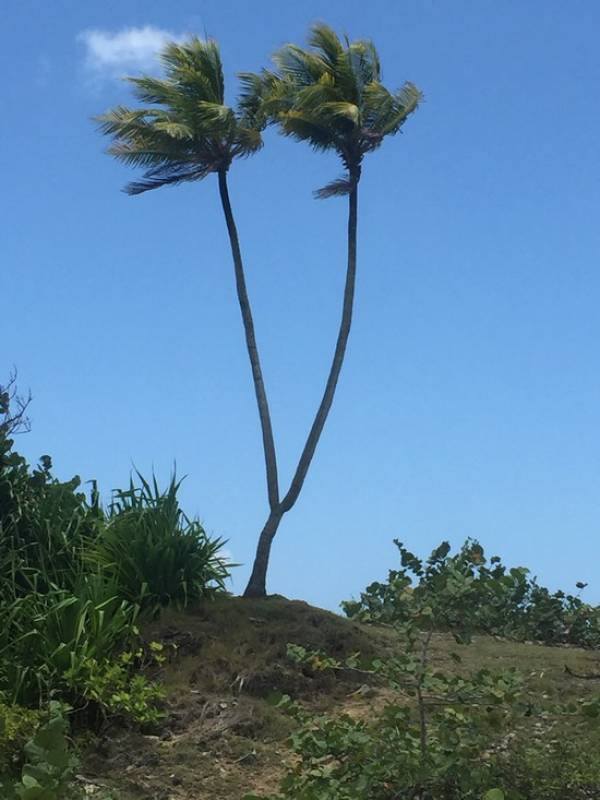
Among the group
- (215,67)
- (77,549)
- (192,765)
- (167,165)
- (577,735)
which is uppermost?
(215,67)

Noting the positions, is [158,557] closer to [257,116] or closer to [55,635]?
[55,635]

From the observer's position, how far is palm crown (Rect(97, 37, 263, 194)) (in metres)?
15.7

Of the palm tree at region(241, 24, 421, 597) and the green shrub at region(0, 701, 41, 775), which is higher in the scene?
the palm tree at region(241, 24, 421, 597)

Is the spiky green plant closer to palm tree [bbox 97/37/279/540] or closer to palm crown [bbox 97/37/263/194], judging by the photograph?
palm tree [bbox 97/37/279/540]

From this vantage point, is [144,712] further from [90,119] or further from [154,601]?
[90,119]

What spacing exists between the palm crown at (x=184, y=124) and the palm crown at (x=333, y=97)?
511 millimetres

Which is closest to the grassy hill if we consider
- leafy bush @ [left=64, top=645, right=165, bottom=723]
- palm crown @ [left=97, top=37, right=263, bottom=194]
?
leafy bush @ [left=64, top=645, right=165, bottom=723]

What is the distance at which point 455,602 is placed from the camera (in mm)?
6477

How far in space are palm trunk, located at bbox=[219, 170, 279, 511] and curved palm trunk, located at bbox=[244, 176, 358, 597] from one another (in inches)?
8.2

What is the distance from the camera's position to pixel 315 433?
14.6 metres

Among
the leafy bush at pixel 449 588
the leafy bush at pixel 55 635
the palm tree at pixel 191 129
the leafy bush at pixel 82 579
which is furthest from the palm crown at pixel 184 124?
the leafy bush at pixel 449 588

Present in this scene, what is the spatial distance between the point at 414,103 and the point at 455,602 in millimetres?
11851

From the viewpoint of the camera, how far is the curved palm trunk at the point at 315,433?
44.1ft

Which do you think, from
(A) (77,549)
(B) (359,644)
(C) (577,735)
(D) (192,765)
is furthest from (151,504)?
(C) (577,735)
